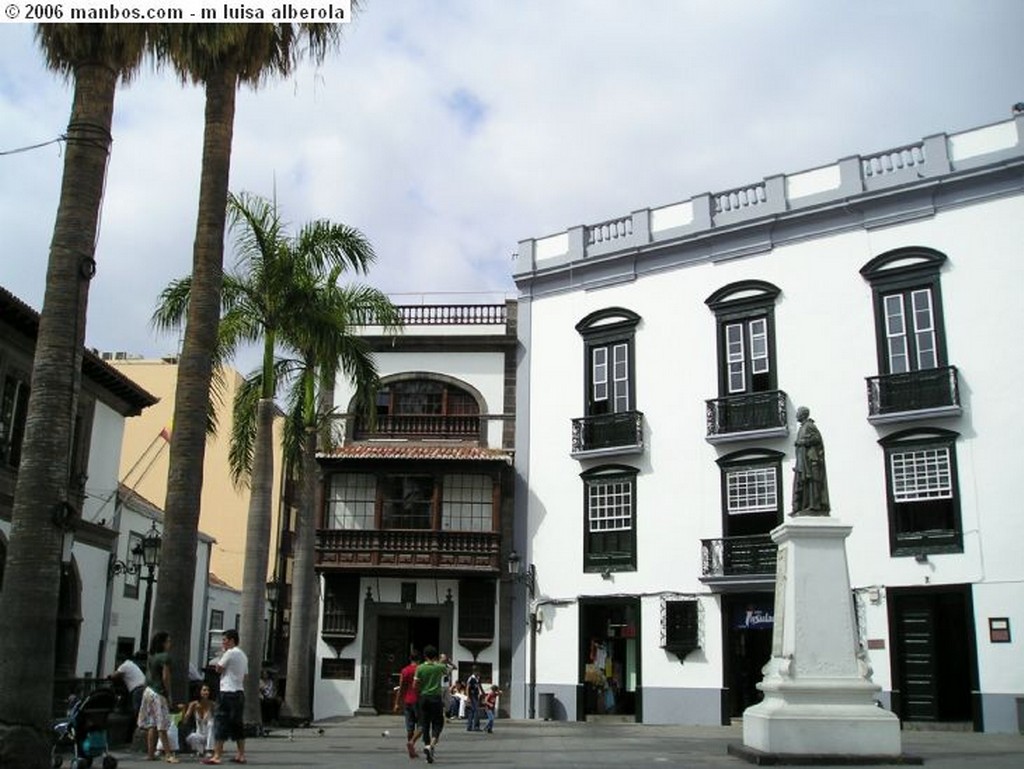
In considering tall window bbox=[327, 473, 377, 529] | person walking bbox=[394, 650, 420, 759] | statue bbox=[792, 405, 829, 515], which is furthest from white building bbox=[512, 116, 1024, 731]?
person walking bbox=[394, 650, 420, 759]

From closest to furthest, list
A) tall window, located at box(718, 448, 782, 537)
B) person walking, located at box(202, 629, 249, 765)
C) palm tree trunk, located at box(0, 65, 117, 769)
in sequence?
palm tree trunk, located at box(0, 65, 117, 769) → person walking, located at box(202, 629, 249, 765) → tall window, located at box(718, 448, 782, 537)

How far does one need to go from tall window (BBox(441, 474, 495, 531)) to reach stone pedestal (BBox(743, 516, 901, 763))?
15.3m

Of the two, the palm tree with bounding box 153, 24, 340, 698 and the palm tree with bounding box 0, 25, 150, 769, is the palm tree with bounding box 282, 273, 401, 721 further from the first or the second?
the palm tree with bounding box 0, 25, 150, 769

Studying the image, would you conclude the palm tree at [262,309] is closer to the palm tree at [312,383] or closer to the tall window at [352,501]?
the palm tree at [312,383]

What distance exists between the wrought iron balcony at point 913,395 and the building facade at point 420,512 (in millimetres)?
10128

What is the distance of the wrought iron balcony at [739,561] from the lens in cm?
2502

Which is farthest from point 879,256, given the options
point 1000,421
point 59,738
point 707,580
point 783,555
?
point 59,738

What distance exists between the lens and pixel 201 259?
51.6 ft

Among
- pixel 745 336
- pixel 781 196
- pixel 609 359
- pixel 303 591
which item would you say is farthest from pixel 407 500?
pixel 781 196

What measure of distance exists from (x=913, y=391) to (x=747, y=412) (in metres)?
4.02

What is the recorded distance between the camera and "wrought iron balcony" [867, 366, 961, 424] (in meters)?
23.4

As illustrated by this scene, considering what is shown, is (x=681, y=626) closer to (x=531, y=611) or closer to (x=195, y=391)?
(x=531, y=611)

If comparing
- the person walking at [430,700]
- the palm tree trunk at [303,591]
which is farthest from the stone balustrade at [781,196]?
the person walking at [430,700]

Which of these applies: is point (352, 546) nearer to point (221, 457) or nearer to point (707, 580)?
point (707, 580)
